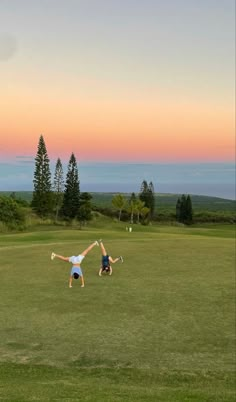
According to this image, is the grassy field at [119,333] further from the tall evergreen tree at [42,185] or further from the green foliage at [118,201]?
the green foliage at [118,201]

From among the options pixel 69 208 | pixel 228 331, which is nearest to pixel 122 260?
pixel 228 331

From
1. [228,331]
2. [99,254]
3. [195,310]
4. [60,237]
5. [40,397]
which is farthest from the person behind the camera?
[60,237]

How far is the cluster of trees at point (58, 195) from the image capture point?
8506 centimetres

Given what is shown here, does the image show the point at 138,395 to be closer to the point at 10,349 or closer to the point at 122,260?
the point at 10,349

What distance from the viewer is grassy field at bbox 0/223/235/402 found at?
968 centimetres

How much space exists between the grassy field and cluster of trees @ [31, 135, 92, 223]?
6291cm

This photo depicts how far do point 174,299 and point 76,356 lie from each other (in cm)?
579

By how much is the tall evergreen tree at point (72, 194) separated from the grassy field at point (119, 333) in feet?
229

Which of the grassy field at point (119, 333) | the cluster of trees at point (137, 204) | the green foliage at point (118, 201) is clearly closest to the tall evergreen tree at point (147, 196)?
the cluster of trees at point (137, 204)

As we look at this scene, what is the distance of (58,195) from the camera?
320 feet

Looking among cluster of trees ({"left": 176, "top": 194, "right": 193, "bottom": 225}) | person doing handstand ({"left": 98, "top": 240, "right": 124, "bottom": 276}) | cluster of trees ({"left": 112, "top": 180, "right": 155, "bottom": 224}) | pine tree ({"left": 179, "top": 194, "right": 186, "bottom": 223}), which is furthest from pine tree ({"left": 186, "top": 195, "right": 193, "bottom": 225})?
person doing handstand ({"left": 98, "top": 240, "right": 124, "bottom": 276})

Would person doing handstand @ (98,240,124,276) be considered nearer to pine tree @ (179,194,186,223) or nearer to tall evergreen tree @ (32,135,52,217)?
tall evergreen tree @ (32,135,52,217)

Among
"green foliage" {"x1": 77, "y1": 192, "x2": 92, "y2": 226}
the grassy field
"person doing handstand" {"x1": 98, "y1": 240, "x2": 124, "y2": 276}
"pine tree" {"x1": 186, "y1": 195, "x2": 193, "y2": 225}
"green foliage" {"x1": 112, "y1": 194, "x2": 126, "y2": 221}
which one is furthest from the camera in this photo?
"pine tree" {"x1": 186, "y1": 195, "x2": 193, "y2": 225}

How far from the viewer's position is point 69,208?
304ft
